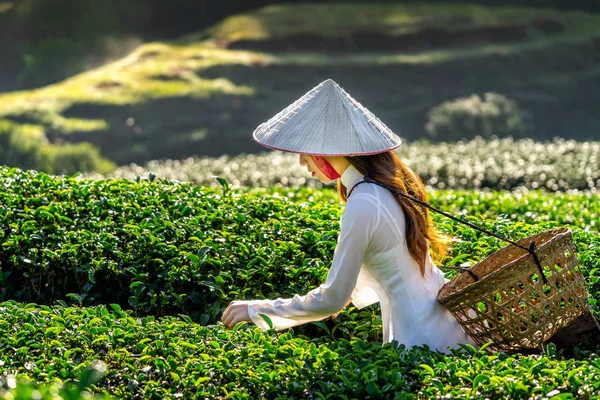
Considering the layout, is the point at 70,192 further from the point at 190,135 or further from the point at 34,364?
the point at 190,135

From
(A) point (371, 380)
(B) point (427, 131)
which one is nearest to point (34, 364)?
(A) point (371, 380)

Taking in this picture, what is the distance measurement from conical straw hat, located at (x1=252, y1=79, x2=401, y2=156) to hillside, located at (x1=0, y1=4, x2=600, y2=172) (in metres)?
12.1

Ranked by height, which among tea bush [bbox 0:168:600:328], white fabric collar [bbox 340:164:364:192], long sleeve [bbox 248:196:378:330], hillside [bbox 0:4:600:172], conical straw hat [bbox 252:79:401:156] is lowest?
hillside [bbox 0:4:600:172]

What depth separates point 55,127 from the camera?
1523cm

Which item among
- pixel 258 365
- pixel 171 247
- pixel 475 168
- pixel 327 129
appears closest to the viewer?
pixel 258 365

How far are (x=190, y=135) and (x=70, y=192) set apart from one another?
35.9 feet

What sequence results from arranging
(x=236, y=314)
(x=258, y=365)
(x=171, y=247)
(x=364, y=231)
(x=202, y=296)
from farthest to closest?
(x=171, y=247) < (x=202, y=296) < (x=236, y=314) < (x=364, y=231) < (x=258, y=365)

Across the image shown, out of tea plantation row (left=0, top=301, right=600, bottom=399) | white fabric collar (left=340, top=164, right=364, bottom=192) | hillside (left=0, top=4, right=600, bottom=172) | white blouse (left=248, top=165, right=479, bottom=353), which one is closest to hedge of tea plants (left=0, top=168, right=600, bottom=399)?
tea plantation row (left=0, top=301, right=600, bottom=399)

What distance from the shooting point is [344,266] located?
328cm

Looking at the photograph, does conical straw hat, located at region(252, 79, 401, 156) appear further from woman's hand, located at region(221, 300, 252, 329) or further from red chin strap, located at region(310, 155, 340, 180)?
woman's hand, located at region(221, 300, 252, 329)

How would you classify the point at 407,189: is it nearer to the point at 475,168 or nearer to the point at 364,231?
the point at 364,231

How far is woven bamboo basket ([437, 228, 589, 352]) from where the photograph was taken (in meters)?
3.32

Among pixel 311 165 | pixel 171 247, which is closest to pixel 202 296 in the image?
pixel 171 247

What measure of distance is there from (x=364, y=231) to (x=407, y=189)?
1.21 feet
